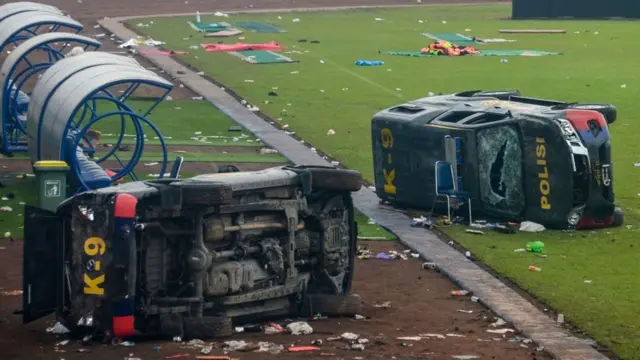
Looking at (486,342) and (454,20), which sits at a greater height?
(454,20)

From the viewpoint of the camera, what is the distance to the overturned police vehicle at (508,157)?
18344 millimetres

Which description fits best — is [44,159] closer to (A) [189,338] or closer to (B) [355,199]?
(B) [355,199]

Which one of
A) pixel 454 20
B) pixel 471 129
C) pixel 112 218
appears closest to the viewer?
pixel 112 218

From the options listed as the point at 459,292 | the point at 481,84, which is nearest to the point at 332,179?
the point at 459,292

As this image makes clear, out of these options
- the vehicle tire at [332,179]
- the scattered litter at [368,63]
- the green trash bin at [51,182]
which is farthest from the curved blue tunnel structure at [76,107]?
the scattered litter at [368,63]

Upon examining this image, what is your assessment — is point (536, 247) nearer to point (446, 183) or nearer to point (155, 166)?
point (446, 183)

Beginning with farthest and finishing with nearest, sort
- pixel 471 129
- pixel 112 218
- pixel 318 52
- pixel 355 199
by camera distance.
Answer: pixel 318 52, pixel 355 199, pixel 471 129, pixel 112 218

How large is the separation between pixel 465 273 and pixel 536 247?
1.56m

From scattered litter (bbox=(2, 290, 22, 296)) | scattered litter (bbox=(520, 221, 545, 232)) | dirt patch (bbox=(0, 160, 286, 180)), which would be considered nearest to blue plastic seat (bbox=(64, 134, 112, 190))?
dirt patch (bbox=(0, 160, 286, 180))

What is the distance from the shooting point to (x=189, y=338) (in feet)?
42.7

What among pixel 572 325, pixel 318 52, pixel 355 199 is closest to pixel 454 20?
pixel 318 52

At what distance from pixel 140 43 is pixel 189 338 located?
115 feet

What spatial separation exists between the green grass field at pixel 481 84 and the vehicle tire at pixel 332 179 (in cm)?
258

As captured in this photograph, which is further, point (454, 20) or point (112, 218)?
point (454, 20)
